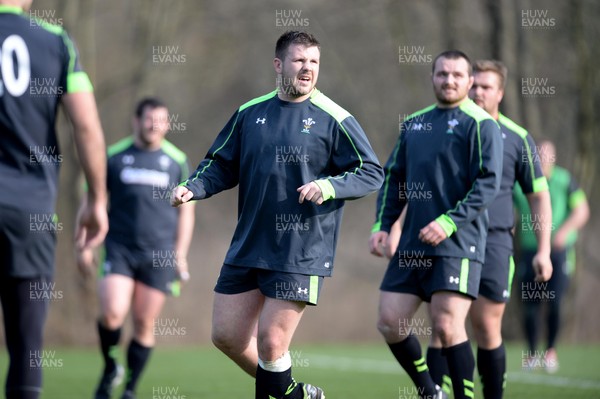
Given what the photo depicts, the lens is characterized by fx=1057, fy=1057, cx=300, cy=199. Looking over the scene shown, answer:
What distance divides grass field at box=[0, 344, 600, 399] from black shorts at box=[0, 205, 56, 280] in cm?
470

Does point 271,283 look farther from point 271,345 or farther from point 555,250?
point 555,250

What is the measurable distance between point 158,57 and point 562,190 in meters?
9.20

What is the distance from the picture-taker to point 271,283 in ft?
18.7

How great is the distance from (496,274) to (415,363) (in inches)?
33.6

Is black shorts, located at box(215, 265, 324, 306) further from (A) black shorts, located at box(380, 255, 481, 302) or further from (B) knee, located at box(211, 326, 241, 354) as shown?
(A) black shorts, located at box(380, 255, 481, 302)

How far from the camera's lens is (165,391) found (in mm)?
9461

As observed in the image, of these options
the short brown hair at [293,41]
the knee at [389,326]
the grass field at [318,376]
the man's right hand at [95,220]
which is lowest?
the grass field at [318,376]

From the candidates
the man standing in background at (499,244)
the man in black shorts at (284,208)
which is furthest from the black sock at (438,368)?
the man in black shorts at (284,208)

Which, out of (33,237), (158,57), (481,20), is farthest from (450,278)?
(481,20)

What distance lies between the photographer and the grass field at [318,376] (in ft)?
30.0

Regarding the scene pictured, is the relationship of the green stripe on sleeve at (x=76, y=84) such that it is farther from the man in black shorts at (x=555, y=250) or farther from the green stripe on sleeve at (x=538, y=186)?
the man in black shorts at (x=555, y=250)

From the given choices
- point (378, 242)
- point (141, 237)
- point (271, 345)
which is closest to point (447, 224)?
point (378, 242)

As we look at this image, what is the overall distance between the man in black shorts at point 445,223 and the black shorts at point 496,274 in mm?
421

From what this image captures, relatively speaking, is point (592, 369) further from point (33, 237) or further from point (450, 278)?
point (33, 237)
